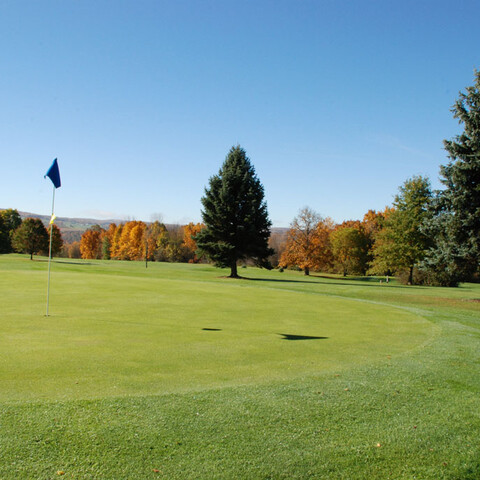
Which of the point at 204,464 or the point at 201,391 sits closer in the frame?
the point at 204,464

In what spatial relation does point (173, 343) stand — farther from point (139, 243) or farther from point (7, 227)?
point (139, 243)

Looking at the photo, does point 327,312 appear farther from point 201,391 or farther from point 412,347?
point 201,391

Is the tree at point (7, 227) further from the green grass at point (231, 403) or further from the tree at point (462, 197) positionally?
the green grass at point (231, 403)

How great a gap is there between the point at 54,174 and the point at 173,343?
763 cm

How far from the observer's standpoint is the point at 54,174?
13172 mm

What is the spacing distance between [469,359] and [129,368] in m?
6.93

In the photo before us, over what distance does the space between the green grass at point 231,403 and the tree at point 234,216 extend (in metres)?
32.8

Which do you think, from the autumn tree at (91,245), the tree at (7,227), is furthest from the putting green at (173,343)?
the autumn tree at (91,245)

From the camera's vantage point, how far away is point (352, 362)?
7.84m

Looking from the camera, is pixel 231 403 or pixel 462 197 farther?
pixel 462 197

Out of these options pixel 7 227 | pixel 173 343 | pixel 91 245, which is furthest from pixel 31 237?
pixel 173 343

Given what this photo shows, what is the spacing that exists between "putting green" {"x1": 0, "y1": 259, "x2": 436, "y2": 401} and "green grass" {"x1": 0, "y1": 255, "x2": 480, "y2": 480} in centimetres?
4

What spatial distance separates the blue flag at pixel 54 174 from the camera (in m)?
13.0

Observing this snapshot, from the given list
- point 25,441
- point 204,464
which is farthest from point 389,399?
point 25,441
